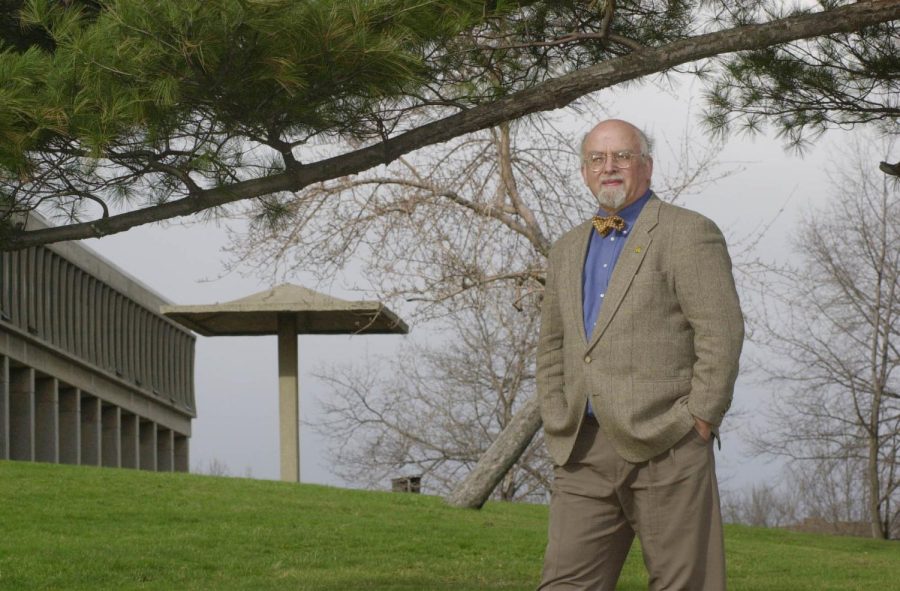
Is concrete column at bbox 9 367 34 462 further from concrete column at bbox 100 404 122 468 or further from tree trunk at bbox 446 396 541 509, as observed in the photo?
tree trunk at bbox 446 396 541 509

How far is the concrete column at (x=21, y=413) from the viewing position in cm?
3819

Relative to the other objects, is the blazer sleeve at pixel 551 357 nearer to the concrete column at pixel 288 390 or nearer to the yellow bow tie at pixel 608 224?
the yellow bow tie at pixel 608 224

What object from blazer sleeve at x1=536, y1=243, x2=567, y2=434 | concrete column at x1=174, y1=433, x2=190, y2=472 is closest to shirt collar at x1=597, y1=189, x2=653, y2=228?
blazer sleeve at x1=536, y1=243, x2=567, y2=434

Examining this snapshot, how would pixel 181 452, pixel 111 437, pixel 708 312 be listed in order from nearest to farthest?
pixel 708 312 < pixel 111 437 < pixel 181 452

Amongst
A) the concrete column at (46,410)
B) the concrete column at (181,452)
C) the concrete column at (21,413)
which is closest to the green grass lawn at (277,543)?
the concrete column at (21,413)

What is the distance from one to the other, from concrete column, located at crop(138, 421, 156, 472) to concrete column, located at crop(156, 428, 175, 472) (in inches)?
97.6

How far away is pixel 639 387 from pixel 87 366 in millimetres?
41584

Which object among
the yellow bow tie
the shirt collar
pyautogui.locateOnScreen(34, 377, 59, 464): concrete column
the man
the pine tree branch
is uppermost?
pyautogui.locateOnScreen(34, 377, 59, 464): concrete column

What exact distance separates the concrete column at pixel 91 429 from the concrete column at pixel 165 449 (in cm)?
998

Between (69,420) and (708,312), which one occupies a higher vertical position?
(69,420)

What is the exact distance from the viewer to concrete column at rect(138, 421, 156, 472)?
177 ft

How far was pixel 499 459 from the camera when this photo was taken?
1569cm

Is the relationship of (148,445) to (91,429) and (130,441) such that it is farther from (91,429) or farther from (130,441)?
(91,429)

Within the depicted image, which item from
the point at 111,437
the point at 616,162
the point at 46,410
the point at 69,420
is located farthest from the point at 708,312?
the point at 111,437
